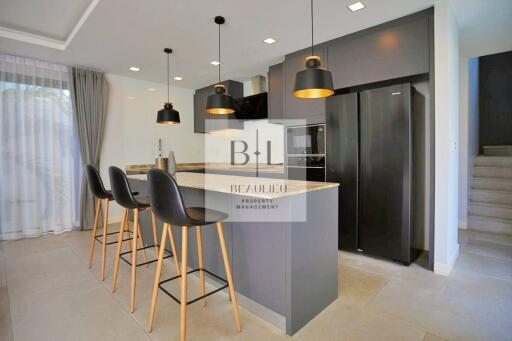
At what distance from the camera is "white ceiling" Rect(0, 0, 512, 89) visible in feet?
8.15

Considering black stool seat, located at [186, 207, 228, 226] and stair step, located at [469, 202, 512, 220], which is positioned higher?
black stool seat, located at [186, 207, 228, 226]

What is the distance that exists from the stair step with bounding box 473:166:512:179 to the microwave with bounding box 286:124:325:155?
3249 millimetres

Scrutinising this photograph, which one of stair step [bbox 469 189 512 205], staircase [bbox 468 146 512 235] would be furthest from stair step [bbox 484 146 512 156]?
stair step [bbox 469 189 512 205]

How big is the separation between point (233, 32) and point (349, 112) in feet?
5.15

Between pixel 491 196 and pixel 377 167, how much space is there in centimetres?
283

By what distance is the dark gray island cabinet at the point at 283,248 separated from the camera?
5.45 feet

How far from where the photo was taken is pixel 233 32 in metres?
3.00

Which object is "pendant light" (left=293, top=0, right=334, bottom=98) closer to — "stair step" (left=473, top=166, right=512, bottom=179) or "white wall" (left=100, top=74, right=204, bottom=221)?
"white wall" (left=100, top=74, right=204, bottom=221)

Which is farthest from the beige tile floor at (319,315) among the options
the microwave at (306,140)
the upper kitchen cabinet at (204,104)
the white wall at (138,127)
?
the upper kitchen cabinet at (204,104)

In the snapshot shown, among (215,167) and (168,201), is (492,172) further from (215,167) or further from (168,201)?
(168,201)

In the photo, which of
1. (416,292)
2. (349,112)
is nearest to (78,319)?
(416,292)

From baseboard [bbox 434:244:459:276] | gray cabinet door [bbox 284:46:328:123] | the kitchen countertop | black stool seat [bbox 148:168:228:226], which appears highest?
gray cabinet door [bbox 284:46:328:123]

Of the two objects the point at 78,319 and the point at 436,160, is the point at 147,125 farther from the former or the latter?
the point at 436,160

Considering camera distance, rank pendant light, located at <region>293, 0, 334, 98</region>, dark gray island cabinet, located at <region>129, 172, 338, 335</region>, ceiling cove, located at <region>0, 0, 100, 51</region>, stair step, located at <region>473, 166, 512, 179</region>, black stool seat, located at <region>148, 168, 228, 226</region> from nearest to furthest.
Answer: black stool seat, located at <region>148, 168, 228, 226</region>, dark gray island cabinet, located at <region>129, 172, 338, 335</region>, pendant light, located at <region>293, 0, 334, 98</region>, ceiling cove, located at <region>0, 0, 100, 51</region>, stair step, located at <region>473, 166, 512, 179</region>
